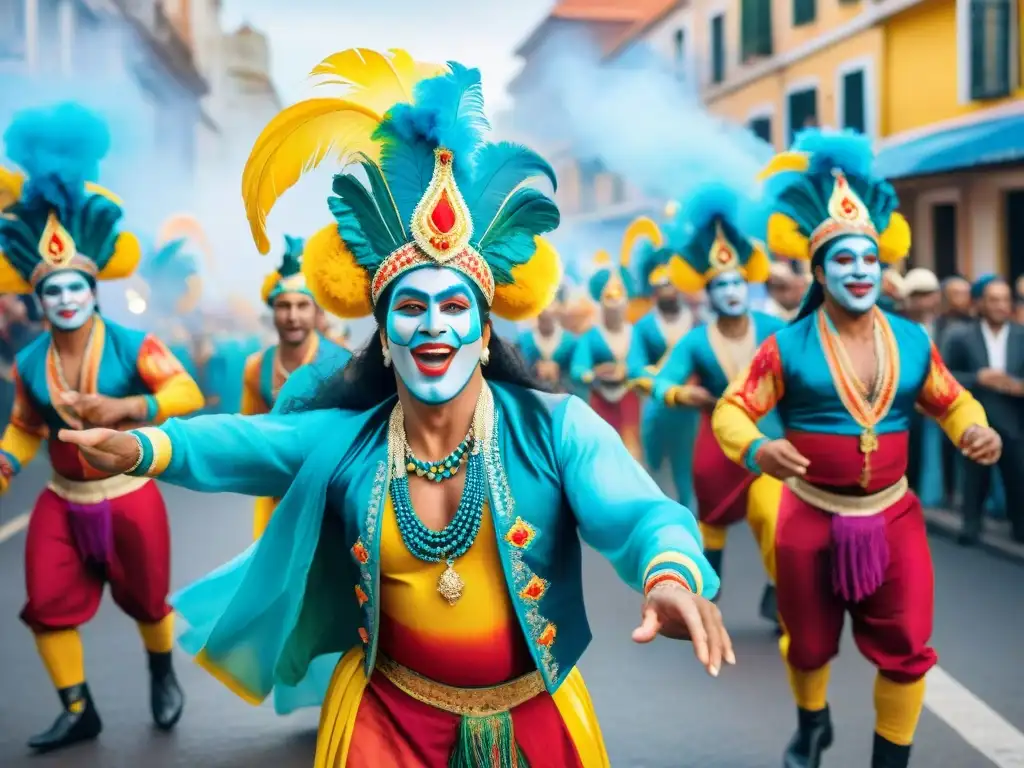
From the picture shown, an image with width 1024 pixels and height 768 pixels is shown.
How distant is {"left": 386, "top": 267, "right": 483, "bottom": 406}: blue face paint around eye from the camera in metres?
3.70

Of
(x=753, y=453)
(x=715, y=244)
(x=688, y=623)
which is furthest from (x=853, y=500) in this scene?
(x=715, y=244)

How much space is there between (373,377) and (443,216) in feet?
1.79

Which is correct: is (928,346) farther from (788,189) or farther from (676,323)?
(676,323)

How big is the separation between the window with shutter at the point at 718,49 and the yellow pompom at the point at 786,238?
2407 cm

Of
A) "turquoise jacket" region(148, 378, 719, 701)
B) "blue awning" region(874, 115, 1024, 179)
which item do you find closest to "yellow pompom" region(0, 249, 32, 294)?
"turquoise jacket" region(148, 378, 719, 701)

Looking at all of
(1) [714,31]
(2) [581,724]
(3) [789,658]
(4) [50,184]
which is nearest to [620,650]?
(3) [789,658]

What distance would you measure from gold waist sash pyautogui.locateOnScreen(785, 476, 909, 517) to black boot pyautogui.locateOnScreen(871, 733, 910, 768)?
83 cm

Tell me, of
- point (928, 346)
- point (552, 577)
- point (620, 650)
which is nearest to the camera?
point (552, 577)

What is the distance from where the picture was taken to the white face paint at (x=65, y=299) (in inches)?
254

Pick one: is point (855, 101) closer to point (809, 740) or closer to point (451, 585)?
point (809, 740)

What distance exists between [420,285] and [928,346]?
2.73m

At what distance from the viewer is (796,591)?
18.9ft

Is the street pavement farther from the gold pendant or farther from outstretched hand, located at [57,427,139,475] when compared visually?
outstretched hand, located at [57,427,139,475]

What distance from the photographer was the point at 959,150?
56.5 ft
